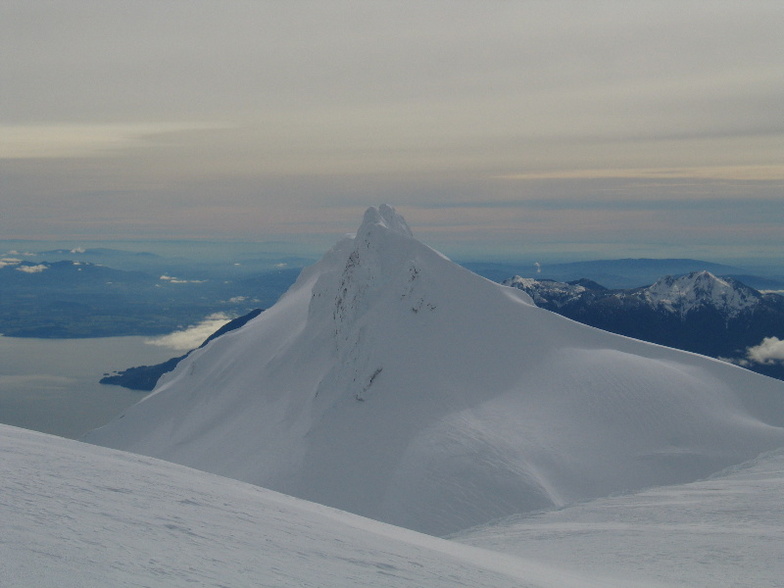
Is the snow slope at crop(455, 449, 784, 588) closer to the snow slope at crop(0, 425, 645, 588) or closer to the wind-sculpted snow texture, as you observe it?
the snow slope at crop(0, 425, 645, 588)

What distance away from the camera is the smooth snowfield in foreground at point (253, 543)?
37.7 feet

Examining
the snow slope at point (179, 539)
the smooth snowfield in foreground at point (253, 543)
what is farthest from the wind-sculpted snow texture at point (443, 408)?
the snow slope at point (179, 539)

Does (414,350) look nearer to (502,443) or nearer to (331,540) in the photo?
(502,443)

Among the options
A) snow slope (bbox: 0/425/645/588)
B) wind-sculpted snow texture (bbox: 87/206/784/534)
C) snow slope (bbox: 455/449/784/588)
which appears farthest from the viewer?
wind-sculpted snow texture (bbox: 87/206/784/534)

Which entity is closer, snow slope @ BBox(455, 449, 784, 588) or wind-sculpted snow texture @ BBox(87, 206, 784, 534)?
snow slope @ BBox(455, 449, 784, 588)

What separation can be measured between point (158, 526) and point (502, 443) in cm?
4449

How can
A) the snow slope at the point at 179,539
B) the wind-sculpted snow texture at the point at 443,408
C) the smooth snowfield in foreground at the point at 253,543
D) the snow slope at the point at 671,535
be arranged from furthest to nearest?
the wind-sculpted snow texture at the point at 443,408, the snow slope at the point at 671,535, the smooth snowfield in foreground at the point at 253,543, the snow slope at the point at 179,539

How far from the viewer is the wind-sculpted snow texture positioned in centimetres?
5266

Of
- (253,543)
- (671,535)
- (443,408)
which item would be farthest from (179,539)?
(443,408)

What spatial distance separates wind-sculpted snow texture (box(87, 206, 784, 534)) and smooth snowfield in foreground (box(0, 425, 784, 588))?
23491 millimetres

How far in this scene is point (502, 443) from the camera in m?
55.6

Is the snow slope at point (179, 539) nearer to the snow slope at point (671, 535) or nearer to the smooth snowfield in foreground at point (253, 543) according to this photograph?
the smooth snowfield in foreground at point (253, 543)

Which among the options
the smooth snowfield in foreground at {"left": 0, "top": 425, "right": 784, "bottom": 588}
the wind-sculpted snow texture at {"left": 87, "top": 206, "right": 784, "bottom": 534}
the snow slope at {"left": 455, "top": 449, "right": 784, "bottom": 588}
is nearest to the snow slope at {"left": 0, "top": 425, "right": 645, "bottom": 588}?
the smooth snowfield in foreground at {"left": 0, "top": 425, "right": 784, "bottom": 588}

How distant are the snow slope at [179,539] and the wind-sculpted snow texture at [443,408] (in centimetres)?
3033
